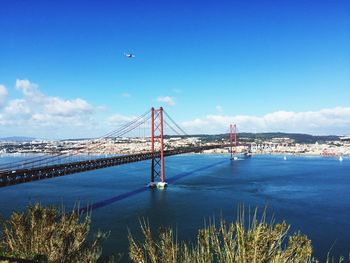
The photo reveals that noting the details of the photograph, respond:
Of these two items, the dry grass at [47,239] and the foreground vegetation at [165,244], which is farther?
the dry grass at [47,239]

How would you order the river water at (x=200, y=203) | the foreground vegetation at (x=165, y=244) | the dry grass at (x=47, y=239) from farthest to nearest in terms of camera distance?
1. the river water at (x=200, y=203)
2. the dry grass at (x=47, y=239)
3. the foreground vegetation at (x=165, y=244)

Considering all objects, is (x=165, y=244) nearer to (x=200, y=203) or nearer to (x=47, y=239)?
(x=47, y=239)

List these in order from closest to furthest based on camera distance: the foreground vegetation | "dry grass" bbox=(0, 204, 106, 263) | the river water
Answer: the foreground vegetation
"dry grass" bbox=(0, 204, 106, 263)
the river water

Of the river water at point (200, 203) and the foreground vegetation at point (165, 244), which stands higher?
the foreground vegetation at point (165, 244)

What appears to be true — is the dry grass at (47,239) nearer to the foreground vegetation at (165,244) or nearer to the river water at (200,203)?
the foreground vegetation at (165,244)

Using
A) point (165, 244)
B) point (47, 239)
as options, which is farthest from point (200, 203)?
point (165, 244)

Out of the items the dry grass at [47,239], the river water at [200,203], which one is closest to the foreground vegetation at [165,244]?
the dry grass at [47,239]

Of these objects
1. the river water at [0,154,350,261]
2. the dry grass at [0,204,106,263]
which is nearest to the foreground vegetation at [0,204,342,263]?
the dry grass at [0,204,106,263]

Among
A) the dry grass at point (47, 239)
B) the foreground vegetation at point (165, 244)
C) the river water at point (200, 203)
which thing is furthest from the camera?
the river water at point (200, 203)

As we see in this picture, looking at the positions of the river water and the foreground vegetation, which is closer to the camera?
the foreground vegetation

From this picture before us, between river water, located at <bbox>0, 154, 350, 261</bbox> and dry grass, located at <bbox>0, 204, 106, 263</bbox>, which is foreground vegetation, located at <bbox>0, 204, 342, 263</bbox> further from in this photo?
river water, located at <bbox>0, 154, 350, 261</bbox>

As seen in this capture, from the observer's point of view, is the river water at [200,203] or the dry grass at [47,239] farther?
the river water at [200,203]
